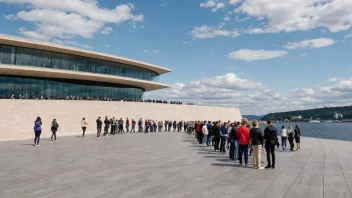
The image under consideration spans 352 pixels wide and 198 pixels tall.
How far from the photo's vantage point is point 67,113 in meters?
29.9

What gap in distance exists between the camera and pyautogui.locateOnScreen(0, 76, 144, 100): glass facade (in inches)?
1404

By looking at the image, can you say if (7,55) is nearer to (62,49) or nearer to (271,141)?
(62,49)

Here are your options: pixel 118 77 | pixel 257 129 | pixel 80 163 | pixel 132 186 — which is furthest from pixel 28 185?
pixel 118 77

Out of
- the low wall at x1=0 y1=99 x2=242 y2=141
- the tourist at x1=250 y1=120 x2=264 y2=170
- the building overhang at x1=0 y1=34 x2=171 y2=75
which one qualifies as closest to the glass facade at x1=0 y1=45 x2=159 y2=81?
the building overhang at x1=0 y1=34 x2=171 y2=75

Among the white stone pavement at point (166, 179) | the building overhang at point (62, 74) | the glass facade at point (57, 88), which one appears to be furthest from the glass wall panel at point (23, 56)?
the white stone pavement at point (166, 179)

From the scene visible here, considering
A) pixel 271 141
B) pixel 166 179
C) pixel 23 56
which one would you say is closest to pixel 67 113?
pixel 23 56

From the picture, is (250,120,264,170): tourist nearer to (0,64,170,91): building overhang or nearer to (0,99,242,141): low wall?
(0,99,242,141): low wall

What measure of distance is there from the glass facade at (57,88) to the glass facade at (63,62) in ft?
9.37

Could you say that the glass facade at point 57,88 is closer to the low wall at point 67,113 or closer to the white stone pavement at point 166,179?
the low wall at point 67,113

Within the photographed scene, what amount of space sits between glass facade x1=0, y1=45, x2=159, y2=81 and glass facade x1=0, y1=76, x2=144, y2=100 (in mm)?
2855

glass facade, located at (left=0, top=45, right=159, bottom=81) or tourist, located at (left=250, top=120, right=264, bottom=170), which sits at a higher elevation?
glass facade, located at (left=0, top=45, right=159, bottom=81)

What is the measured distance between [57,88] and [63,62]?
13.8 ft

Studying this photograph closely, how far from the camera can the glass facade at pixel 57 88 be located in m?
35.7

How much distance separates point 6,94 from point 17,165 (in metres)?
31.3
